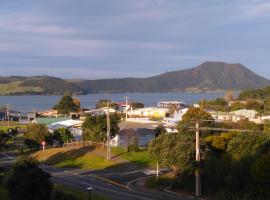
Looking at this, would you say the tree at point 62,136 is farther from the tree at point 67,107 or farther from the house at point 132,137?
the tree at point 67,107

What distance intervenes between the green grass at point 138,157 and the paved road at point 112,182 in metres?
3.11

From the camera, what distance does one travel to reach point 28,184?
27.1 meters

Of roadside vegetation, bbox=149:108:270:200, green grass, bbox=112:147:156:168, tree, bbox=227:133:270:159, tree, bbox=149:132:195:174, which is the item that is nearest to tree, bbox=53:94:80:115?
green grass, bbox=112:147:156:168

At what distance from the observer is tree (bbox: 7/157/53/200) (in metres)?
27.1

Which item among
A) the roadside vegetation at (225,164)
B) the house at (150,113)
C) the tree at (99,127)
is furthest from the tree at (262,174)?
the house at (150,113)

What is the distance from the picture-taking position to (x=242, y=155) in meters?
38.8

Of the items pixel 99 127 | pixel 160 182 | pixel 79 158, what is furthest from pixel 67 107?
pixel 160 182

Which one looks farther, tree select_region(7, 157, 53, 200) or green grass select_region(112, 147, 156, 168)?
green grass select_region(112, 147, 156, 168)

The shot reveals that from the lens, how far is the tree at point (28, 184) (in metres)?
27.1

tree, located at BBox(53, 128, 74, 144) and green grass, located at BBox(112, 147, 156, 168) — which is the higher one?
tree, located at BBox(53, 128, 74, 144)

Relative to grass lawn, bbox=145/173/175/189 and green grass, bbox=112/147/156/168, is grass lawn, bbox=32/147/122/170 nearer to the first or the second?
green grass, bbox=112/147/156/168

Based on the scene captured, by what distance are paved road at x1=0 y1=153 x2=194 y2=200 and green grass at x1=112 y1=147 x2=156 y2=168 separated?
3110mm

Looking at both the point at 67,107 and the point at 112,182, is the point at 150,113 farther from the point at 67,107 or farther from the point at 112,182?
the point at 112,182

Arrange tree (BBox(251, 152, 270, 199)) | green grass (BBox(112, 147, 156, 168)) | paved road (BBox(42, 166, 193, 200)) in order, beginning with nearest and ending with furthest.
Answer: tree (BBox(251, 152, 270, 199)) → paved road (BBox(42, 166, 193, 200)) → green grass (BBox(112, 147, 156, 168))
